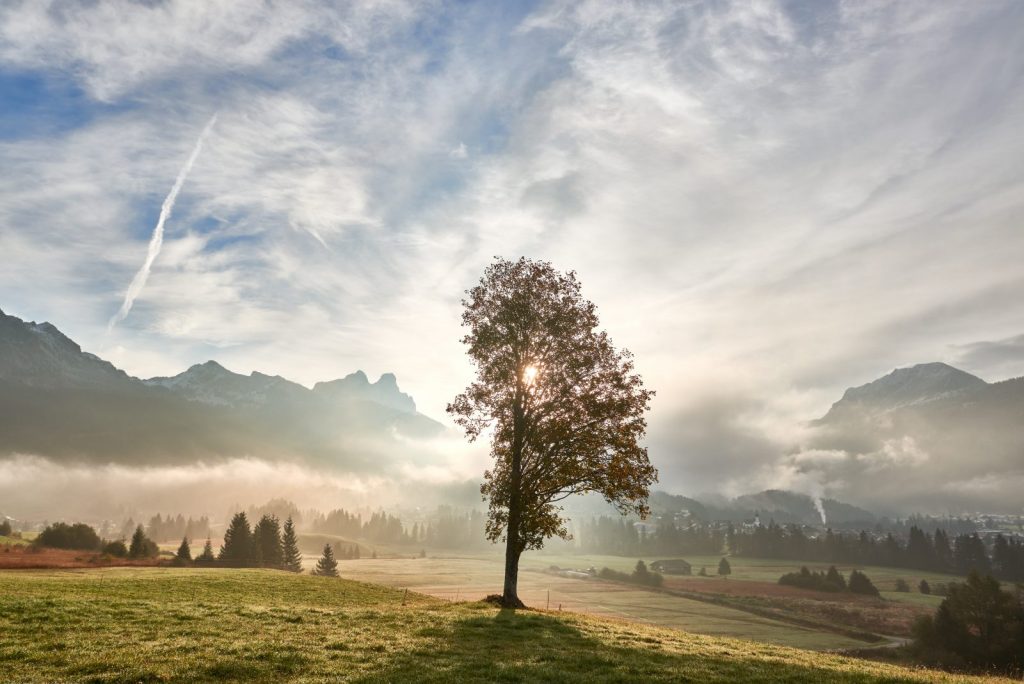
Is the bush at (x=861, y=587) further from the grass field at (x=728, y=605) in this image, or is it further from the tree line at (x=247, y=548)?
the tree line at (x=247, y=548)

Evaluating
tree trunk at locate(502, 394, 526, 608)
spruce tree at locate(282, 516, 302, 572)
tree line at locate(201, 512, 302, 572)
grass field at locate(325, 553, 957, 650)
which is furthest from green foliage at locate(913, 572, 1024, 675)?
spruce tree at locate(282, 516, 302, 572)

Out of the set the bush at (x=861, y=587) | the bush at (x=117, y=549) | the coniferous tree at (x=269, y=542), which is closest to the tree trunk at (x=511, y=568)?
the bush at (x=117, y=549)

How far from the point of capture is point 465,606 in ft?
110

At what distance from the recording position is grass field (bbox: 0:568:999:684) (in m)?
16.6

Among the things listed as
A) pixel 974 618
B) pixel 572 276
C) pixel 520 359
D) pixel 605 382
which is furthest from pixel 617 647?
pixel 974 618

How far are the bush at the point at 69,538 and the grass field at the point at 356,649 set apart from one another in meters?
108

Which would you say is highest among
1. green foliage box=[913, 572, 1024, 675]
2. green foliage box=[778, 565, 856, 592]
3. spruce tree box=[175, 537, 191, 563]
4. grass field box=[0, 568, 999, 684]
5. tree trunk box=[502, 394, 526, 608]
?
tree trunk box=[502, 394, 526, 608]

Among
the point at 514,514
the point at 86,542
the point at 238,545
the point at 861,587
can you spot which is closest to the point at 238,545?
the point at 238,545

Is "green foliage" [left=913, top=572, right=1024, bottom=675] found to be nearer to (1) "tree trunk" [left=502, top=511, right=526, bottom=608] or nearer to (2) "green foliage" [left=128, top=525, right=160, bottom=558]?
(1) "tree trunk" [left=502, top=511, right=526, bottom=608]

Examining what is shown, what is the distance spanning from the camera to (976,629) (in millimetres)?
78562

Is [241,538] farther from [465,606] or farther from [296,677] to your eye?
[296,677]

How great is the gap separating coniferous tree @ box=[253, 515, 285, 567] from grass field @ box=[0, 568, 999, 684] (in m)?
98.7

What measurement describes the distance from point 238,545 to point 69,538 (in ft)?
114

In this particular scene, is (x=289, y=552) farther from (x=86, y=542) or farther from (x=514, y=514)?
(x=514, y=514)
